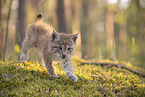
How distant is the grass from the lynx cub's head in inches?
28.1

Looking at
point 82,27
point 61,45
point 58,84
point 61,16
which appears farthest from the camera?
point 82,27

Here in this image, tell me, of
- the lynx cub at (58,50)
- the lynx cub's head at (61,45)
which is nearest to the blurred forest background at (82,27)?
the lynx cub at (58,50)

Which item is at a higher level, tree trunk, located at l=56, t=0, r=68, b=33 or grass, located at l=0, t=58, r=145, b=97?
tree trunk, located at l=56, t=0, r=68, b=33

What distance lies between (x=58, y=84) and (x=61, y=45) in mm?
1111

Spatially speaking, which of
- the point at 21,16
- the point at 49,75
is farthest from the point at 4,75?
the point at 21,16

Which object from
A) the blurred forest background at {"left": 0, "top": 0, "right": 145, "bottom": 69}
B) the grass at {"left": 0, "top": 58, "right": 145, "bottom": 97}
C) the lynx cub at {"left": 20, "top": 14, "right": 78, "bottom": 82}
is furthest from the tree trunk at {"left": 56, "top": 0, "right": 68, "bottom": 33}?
the grass at {"left": 0, "top": 58, "right": 145, "bottom": 97}

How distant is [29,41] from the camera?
5219 millimetres

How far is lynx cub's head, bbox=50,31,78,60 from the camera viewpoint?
3.91m

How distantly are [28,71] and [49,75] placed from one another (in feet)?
2.02

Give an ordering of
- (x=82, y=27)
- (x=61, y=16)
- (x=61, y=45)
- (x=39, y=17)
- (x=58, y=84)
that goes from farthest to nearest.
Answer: (x=82, y=27), (x=61, y=16), (x=39, y=17), (x=61, y=45), (x=58, y=84)

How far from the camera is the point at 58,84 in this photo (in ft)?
11.6

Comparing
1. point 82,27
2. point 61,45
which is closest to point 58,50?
point 61,45

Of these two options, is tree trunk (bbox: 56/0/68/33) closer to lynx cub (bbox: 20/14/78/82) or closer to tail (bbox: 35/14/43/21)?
tail (bbox: 35/14/43/21)

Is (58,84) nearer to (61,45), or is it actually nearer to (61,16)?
(61,45)
